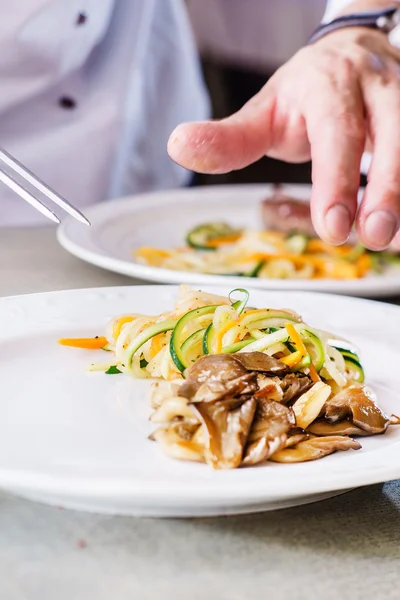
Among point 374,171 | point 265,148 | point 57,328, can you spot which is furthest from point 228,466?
point 265,148

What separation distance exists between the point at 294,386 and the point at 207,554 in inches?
10.5

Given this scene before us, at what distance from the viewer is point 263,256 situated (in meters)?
2.00

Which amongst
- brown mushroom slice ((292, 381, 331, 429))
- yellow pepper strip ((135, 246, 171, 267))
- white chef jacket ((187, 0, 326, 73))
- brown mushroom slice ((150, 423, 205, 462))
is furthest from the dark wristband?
white chef jacket ((187, 0, 326, 73))

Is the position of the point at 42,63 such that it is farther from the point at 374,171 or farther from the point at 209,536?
the point at 209,536

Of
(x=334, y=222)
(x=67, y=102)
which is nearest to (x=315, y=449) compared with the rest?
(x=334, y=222)

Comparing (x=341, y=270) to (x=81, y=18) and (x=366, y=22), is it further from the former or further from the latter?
(x=81, y=18)

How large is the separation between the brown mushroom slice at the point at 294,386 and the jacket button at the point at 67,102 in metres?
1.65

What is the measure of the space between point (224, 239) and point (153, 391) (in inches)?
47.9

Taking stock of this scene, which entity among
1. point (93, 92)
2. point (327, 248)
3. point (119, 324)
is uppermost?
point (119, 324)

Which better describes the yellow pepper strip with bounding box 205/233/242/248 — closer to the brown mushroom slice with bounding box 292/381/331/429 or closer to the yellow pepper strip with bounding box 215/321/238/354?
the yellow pepper strip with bounding box 215/321/238/354

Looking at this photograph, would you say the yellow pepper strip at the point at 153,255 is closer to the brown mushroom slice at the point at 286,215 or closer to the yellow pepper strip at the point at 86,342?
the brown mushroom slice at the point at 286,215

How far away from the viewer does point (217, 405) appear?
3.00ft

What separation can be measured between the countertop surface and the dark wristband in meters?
1.16

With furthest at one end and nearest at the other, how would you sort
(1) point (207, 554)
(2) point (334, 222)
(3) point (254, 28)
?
1. (3) point (254, 28)
2. (2) point (334, 222)
3. (1) point (207, 554)
